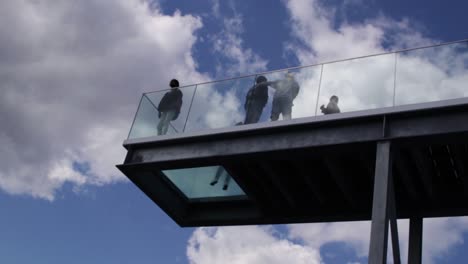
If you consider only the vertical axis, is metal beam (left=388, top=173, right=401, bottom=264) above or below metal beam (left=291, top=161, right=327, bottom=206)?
below

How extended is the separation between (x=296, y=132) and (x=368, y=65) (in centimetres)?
189

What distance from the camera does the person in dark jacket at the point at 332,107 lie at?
11867 millimetres

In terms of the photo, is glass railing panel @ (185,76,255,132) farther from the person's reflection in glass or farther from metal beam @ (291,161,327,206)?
metal beam @ (291,161,327,206)

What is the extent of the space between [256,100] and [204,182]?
9.51 ft

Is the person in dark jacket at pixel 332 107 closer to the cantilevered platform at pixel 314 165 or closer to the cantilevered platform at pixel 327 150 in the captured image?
the cantilevered platform at pixel 327 150

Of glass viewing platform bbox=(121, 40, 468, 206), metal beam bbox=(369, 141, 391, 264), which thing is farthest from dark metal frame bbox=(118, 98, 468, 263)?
glass viewing platform bbox=(121, 40, 468, 206)

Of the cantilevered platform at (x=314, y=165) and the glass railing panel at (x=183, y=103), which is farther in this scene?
the glass railing panel at (x=183, y=103)

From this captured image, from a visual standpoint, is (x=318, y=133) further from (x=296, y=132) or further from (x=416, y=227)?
(x=416, y=227)

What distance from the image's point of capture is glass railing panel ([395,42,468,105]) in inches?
433

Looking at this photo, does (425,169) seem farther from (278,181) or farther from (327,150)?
(278,181)

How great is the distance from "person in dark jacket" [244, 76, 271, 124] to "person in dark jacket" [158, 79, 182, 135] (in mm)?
1709

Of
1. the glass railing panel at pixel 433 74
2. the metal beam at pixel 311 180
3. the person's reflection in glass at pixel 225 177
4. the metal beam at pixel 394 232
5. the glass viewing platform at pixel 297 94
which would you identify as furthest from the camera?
the person's reflection in glass at pixel 225 177

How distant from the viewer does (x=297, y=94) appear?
1245cm

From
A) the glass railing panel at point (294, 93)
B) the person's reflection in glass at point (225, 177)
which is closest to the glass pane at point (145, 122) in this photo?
the person's reflection in glass at point (225, 177)
